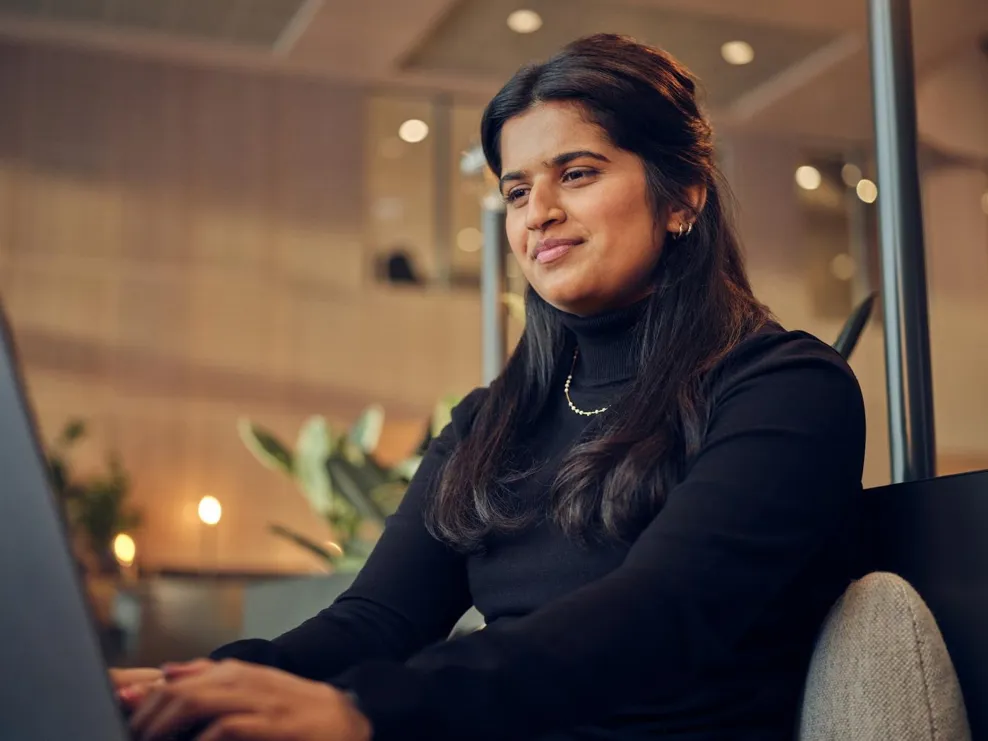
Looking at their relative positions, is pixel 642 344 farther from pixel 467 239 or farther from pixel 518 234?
pixel 467 239

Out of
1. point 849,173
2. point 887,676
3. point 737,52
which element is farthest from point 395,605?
point 849,173

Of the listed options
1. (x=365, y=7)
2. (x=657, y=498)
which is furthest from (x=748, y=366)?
(x=365, y=7)

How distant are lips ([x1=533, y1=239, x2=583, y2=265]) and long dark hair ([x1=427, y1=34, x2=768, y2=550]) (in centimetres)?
9

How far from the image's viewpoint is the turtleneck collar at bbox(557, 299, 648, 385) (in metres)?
1.16

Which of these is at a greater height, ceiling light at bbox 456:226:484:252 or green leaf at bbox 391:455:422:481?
ceiling light at bbox 456:226:484:252

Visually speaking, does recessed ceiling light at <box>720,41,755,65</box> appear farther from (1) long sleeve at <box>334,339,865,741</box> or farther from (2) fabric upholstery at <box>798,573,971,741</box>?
(2) fabric upholstery at <box>798,573,971,741</box>

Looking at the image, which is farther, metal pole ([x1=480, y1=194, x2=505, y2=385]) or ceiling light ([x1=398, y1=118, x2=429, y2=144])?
ceiling light ([x1=398, y1=118, x2=429, y2=144])

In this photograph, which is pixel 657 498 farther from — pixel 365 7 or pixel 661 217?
pixel 365 7

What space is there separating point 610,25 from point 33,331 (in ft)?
10.8

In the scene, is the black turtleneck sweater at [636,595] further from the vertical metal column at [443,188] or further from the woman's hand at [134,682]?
the vertical metal column at [443,188]

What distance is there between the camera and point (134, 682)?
2.70 ft

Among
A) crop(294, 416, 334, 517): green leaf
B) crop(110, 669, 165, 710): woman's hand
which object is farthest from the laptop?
crop(294, 416, 334, 517): green leaf

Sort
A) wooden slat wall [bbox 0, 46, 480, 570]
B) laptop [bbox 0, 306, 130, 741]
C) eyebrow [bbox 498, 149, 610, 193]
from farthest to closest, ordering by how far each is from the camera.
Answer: wooden slat wall [bbox 0, 46, 480, 570], eyebrow [bbox 498, 149, 610, 193], laptop [bbox 0, 306, 130, 741]

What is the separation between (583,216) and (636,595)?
45 centimetres
